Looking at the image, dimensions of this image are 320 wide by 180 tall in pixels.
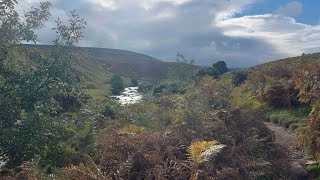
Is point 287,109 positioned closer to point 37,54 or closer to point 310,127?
point 310,127

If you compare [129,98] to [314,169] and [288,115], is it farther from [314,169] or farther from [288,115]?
[314,169]

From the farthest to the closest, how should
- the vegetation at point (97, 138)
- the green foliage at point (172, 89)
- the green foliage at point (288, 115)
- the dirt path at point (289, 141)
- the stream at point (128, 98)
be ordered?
1. the green foliage at point (172, 89)
2. the stream at point (128, 98)
3. the green foliage at point (288, 115)
4. the dirt path at point (289, 141)
5. the vegetation at point (97, 138)

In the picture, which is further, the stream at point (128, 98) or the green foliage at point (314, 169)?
the stream at point (128, 98)

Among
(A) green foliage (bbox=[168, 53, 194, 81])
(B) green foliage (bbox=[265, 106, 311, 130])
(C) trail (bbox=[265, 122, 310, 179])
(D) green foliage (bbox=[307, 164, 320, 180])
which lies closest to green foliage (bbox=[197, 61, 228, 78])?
(A) green foliage (bbox=[168, 53, 194, 81])

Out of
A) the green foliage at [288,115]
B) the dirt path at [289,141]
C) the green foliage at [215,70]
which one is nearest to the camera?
the dirt path at [289,141]

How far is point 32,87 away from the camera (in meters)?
8.44

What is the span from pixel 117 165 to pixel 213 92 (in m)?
8.00

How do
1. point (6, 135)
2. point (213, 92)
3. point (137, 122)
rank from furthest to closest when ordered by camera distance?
1. point (213, 92)
2. point (137, 122)
3. point (6, 135)

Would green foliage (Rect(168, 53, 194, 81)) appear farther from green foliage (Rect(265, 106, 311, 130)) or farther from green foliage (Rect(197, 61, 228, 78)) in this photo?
green foliage (Rect(265, 106, 311, 130))

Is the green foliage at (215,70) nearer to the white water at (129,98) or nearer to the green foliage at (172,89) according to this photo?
the green foliage at (172,89)

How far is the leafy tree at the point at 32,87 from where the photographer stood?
25.5ft

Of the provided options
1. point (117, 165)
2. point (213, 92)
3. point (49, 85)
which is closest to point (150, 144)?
point (117, 165)

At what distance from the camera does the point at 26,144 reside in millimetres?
7719

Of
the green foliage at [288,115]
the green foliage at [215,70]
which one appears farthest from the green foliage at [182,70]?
the green foliage at [288,115]
